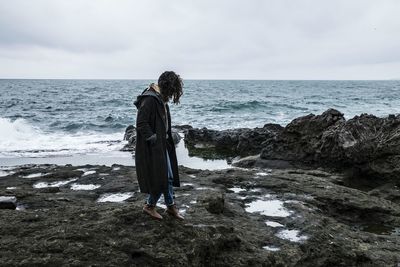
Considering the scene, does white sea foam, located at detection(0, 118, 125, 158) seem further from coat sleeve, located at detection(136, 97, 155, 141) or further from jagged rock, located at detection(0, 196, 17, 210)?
coat sleeve, located at detection(136, 97, 155, 141)

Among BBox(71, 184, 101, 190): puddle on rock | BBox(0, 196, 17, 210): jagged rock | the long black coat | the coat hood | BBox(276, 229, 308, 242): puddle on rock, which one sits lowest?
BBox(71, 184, 101, 190): puddle on rock

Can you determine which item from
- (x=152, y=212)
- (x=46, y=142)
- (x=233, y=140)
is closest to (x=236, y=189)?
(x=152, y=212)

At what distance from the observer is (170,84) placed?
5.27 meters

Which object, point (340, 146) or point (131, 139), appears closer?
point (340, 146)

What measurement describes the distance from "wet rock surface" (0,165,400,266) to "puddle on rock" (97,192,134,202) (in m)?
0.02

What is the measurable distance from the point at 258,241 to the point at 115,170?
18.6 feet

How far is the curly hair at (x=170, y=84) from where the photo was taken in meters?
5.25

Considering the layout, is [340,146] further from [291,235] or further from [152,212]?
[152,212]

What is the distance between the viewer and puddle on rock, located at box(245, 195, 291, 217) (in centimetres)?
719

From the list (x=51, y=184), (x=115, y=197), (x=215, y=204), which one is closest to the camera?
(x=215, y=204)

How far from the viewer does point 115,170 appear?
1070 cm

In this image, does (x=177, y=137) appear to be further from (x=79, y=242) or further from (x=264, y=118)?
(x=79, y=242)

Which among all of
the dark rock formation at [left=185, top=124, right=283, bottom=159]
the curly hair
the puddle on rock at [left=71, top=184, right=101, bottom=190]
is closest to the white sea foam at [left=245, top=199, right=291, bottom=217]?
the curly hair

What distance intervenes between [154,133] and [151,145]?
154 mm
